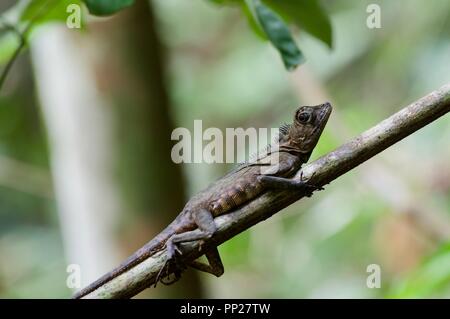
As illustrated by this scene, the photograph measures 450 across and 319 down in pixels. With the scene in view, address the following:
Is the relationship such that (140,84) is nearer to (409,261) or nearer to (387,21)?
(409,261)

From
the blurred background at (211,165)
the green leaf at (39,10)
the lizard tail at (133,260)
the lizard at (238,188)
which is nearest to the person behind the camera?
the green leaf at (39,10)

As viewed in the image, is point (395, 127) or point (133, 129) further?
point (133, 129)

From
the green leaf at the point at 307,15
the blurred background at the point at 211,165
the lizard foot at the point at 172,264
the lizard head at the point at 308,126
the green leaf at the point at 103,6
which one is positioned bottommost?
the lizard foot at the point at 172,264

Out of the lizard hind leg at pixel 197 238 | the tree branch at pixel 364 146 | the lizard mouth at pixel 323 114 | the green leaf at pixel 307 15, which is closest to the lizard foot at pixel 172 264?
the lizard hind leg at pixel 197 238

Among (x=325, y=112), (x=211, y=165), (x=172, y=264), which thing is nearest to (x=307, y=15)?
(x=325, y=112)

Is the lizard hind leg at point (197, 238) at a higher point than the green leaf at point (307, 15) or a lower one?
lower

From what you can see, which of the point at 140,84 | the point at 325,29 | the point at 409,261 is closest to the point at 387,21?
the point at 409,261

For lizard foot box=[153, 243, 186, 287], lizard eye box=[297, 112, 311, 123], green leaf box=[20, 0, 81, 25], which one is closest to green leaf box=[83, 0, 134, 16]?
green leaf box=[20, 0, 81, 25]

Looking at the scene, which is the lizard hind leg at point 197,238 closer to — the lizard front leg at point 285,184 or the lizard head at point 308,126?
the lizard front leg at point 285,184
